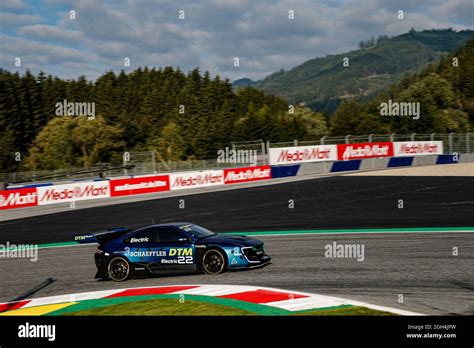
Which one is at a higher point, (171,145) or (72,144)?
(171,145)

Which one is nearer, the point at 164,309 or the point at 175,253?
the point at 164,309

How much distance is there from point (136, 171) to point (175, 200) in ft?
23.1

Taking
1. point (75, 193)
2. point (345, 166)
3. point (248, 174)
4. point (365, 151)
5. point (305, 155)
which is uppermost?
point (365, 151)

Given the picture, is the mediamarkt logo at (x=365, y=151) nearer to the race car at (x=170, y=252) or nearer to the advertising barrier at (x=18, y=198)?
the advertising barrier at (x=18, y=198)

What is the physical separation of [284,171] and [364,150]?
257 inches

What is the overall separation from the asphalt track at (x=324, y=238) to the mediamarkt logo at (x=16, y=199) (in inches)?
105

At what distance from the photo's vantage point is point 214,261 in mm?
12961

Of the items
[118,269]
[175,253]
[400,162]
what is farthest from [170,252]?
[400,162]

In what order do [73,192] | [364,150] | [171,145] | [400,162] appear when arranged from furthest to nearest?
[171,145]
[400,162]
[364,150]
[73,192]

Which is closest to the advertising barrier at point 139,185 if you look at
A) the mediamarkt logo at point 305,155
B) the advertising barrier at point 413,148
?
the mediamarkt logo at point 305,155

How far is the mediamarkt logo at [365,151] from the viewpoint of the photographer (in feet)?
125

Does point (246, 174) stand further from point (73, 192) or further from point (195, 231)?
point (195, 231)

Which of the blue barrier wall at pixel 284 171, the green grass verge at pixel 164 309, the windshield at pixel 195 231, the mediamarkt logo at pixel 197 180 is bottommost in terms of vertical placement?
Answer: the green grass verge at pixel 164 309
